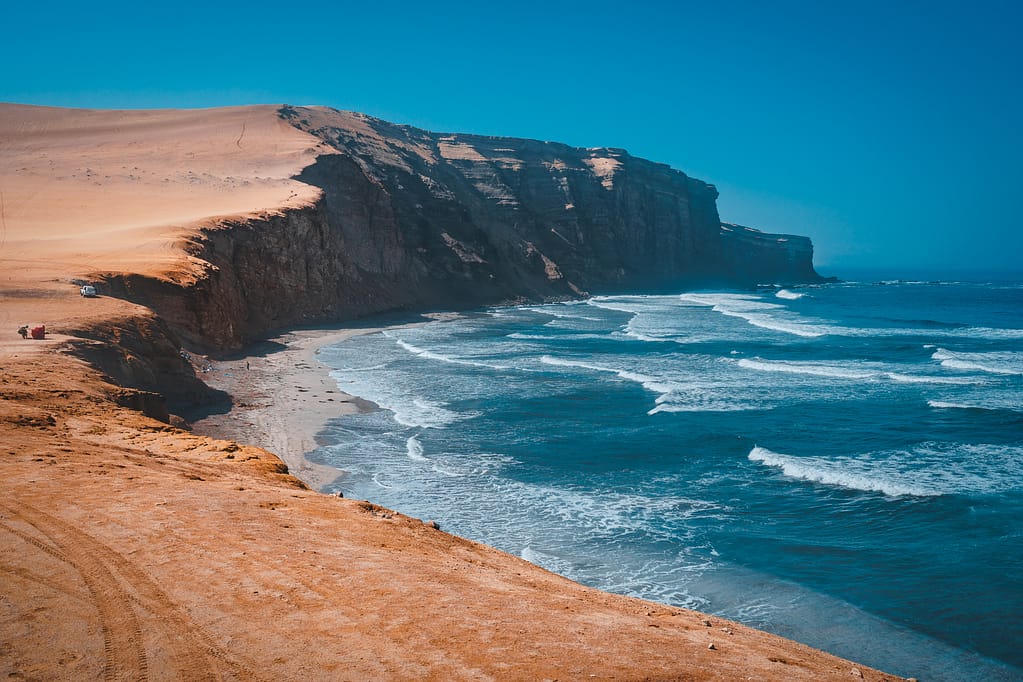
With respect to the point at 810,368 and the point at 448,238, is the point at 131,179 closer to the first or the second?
the point at 448,238

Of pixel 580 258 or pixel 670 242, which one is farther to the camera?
pixel 670 242

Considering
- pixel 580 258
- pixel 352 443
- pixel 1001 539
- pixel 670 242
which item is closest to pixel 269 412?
pixel 352 443

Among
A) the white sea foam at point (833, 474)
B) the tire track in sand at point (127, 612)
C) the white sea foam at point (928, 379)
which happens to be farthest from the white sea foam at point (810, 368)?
the tire track in sand at point (127, 612)

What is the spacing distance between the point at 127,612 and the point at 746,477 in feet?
47.7

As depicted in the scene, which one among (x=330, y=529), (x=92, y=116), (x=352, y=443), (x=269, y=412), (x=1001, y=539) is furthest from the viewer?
(x=92, y=116)

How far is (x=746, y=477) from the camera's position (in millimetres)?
17781

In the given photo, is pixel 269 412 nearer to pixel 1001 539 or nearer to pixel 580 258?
pixel 1001 539

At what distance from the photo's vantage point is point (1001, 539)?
13.7 meters

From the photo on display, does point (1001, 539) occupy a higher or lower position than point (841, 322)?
lower

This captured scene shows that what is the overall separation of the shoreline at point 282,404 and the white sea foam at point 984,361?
2712 centimetres

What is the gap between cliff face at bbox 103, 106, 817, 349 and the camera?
40312mm

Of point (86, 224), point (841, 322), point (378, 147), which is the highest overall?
point (378, 147)

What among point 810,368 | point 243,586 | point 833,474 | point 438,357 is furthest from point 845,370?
point 243,586

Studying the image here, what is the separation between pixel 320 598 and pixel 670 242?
374ft
